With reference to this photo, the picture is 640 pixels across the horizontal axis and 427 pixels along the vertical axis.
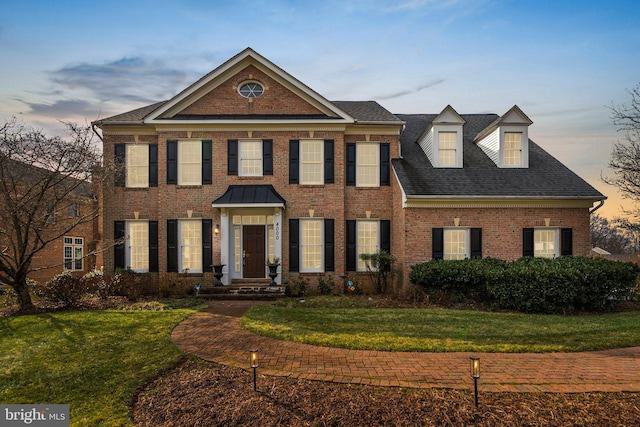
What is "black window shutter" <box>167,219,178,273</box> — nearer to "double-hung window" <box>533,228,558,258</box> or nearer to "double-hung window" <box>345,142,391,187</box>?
"double-hung window" <box>345,142,391,187</box>

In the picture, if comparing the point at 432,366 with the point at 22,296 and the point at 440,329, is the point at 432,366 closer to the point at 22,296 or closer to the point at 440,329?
the point at 440,329

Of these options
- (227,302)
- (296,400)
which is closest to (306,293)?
(227,302)

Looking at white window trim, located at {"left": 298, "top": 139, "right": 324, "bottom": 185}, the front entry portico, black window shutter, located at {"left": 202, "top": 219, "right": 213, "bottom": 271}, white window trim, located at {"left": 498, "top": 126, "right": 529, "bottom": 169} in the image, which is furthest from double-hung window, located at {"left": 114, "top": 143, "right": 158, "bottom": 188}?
white window trim, located at {"left": 498, "top": 126, "right": 529, "bottom": 169}

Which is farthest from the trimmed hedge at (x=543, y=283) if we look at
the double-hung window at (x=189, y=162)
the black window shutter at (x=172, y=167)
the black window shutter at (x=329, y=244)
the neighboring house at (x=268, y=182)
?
the black window shutter at (x=172, y=167)

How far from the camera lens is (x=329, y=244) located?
584 inches

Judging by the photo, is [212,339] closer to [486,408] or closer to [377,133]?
[486,408]

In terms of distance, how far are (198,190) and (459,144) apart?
36.2ft

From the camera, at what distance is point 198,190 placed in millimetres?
14781

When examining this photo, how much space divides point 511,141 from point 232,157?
11825 millimetres

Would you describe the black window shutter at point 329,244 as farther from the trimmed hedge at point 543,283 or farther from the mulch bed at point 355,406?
the mulch bed at point 355,406

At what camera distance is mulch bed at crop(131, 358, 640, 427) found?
170 inches

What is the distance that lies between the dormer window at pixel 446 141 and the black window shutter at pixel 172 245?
11.0 meters

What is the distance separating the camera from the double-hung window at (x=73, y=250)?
2274cm

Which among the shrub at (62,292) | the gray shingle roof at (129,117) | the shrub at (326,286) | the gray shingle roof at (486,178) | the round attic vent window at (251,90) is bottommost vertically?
the shrub at (326,286)
